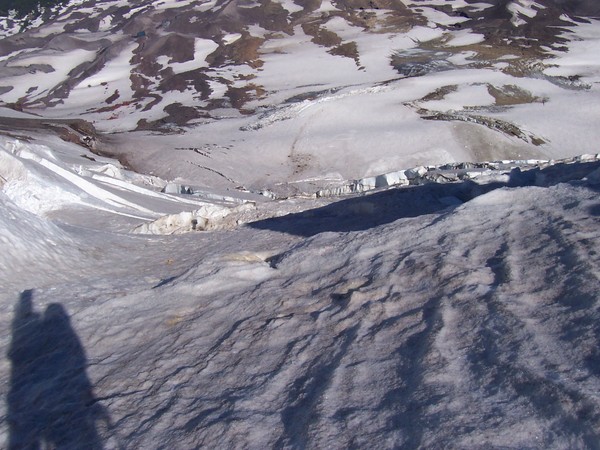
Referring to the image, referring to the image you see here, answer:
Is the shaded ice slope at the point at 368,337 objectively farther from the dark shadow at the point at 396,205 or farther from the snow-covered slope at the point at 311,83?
the snow-covered slope at the point at 311,83

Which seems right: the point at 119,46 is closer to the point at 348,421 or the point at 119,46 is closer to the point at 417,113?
the point at 417,113

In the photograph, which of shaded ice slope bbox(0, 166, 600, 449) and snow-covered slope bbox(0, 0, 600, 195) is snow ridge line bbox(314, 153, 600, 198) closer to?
snow-covered slope bbox(0, 0, 600, 195)

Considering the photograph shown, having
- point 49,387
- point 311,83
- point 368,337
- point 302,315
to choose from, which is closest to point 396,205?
point 302,315

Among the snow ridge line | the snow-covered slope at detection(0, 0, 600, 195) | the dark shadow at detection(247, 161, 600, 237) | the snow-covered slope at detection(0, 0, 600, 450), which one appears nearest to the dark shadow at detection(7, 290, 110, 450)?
the snow-covered slope at detection(0, 0, 600, 450)

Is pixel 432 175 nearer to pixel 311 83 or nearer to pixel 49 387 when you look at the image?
pixel 49 387

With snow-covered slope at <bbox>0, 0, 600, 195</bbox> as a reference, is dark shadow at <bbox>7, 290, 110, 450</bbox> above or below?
above

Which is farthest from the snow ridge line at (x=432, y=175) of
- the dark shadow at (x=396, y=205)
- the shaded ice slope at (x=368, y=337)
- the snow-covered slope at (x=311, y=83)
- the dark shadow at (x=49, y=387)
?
the dark shadow at (x=49, y=387)
